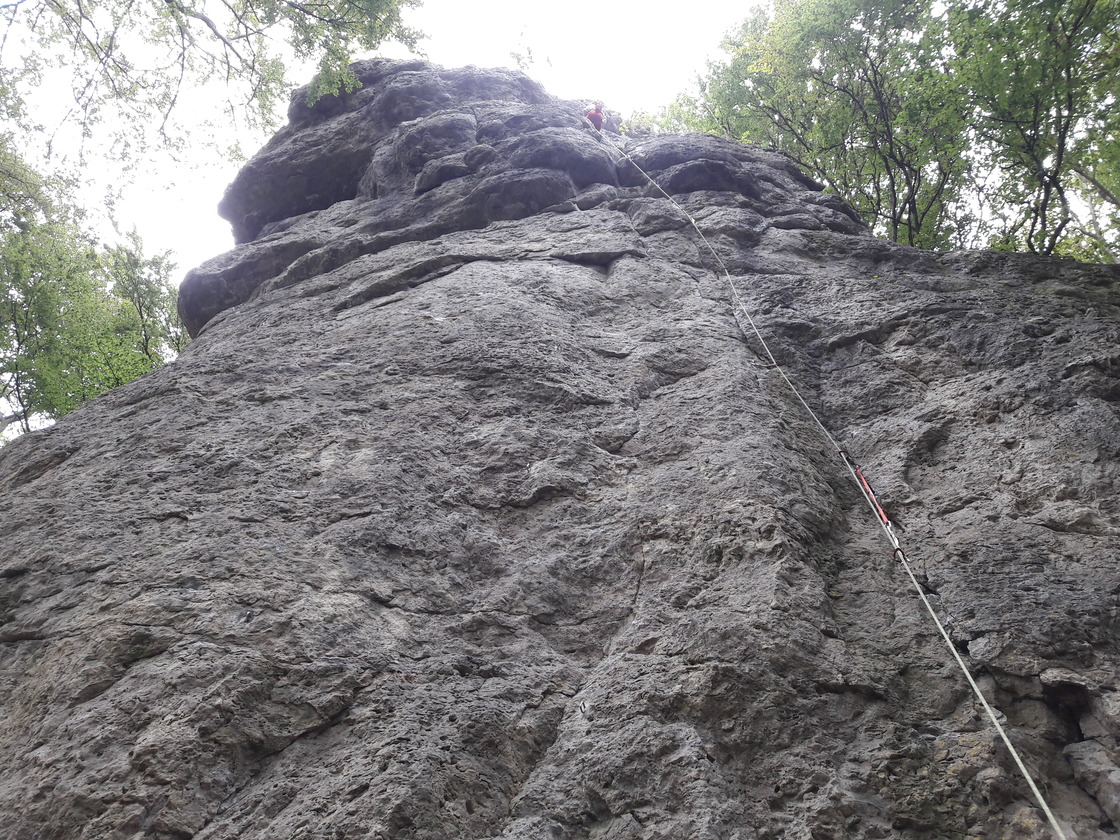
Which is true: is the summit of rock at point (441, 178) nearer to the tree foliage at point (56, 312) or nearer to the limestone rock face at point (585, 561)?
the limestone rock face at point (585, 561)

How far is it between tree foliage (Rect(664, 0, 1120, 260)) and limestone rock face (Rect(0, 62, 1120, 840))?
3.55 meters

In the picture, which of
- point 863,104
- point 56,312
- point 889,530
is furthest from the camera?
point 56,312

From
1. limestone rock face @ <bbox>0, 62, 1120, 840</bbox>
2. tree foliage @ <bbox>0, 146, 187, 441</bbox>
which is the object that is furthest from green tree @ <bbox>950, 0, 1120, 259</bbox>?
tree foliage @ <bbox>0, 146, 187, 441</bbox>

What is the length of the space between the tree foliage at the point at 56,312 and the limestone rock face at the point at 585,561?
375 inches

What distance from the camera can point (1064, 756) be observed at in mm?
2871

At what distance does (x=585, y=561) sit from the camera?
13.6ft

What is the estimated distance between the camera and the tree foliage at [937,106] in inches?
327

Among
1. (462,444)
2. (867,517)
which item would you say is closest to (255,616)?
(462,444)

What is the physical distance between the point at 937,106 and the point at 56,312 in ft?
53.3

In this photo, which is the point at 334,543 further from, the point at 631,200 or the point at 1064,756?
the point at 631,200

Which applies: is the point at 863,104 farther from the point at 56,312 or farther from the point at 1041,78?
the point at 56,312

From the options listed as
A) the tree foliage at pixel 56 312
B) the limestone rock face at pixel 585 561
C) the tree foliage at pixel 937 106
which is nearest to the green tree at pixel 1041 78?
the tree foliage at pixel 937 106

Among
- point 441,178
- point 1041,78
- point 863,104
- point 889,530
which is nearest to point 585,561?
point 889,530

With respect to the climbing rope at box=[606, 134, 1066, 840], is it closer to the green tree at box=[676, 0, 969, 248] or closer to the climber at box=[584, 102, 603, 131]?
the climber at box=[584, 102, 603, 131]
